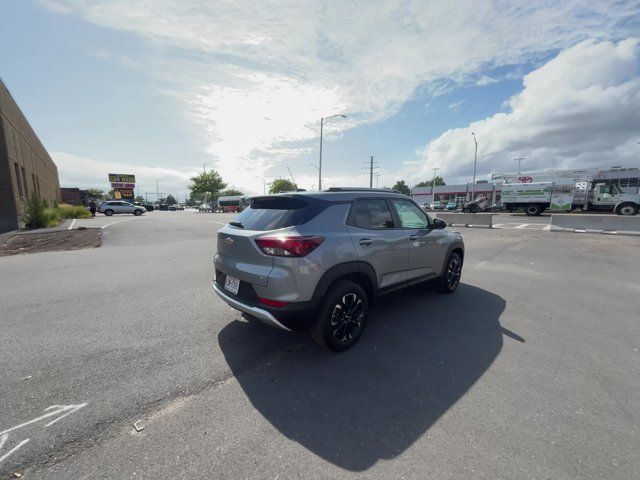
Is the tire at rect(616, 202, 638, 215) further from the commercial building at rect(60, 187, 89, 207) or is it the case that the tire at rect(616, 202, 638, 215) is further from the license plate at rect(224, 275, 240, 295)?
the commercial building at rect(60, 187, 89, 207)

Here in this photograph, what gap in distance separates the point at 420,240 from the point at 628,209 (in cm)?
2973

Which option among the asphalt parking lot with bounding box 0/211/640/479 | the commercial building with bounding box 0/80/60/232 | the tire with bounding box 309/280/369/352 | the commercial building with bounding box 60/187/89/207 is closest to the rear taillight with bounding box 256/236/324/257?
the tire with bounding box 309/280/369/352

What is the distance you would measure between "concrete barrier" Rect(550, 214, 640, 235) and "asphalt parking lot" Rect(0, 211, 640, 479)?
439 inches

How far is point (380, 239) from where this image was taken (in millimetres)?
3730

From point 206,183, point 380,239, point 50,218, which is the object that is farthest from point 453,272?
point 206,183

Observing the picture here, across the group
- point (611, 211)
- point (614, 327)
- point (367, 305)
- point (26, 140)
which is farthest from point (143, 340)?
point (611, 211)

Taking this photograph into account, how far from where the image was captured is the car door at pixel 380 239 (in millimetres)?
3516

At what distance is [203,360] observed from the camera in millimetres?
3141

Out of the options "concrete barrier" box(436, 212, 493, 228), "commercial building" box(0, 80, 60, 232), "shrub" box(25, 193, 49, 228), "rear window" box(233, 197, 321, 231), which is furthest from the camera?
"concrete barrier" box(436, 212, 493, 228)

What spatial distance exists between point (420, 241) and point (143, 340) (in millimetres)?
3824

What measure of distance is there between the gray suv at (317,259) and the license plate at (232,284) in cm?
1

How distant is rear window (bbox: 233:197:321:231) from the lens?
3227 millimetres

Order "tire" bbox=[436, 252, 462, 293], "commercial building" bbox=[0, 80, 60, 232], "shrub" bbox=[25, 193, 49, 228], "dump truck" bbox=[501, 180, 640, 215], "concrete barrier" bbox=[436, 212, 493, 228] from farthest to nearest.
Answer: "dump truck" bbox=[501, 180, 640, 215], "concrete barrier" bbox=[436, 212, 493, 228], "shrub" bbox=[25, 193, 49, 228], "commercial building" bbox=[0, 80, 60, 232], "tire" bbox=[436, 252, 462, 293]

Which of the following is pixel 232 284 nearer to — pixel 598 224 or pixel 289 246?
pixel 289 246
